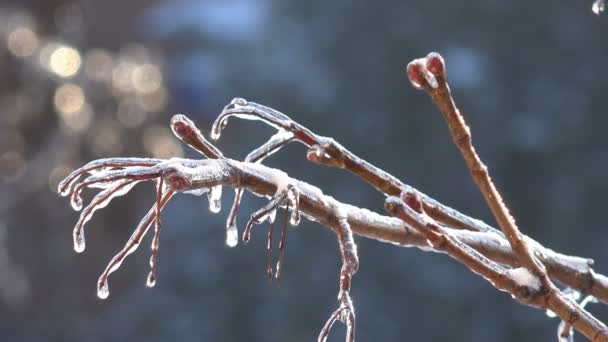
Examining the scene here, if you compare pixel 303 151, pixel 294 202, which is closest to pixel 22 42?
pixel 303 151

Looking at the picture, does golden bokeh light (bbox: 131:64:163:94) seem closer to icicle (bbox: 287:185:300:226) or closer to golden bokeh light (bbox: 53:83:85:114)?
golden bokeh light (bbox: 53:83:85:114)

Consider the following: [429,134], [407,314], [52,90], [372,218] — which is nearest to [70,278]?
[52,90]

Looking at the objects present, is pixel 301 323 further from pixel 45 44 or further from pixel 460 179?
pixel 45 44

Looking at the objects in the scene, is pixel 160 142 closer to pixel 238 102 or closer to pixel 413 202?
pixel 238 102

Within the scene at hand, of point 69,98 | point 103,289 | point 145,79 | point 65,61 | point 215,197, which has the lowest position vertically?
point 103,289

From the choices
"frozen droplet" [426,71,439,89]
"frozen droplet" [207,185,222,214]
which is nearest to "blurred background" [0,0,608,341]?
"frozen droplet" [207,185,222,214]

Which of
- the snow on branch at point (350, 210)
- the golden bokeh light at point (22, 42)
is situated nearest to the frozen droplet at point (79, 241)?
the snow on branch at point (350, 210)
